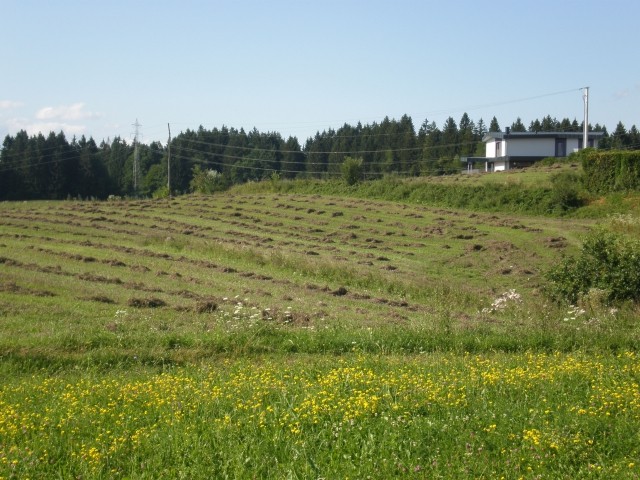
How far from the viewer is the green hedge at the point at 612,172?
40844 mm

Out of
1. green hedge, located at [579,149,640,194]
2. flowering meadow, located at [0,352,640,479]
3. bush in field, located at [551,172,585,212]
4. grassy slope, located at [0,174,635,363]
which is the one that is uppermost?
green hedge, located at [579,149,640,194]

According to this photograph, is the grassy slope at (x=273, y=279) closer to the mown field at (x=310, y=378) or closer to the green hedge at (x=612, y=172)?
the mown field at (x=310, y=378)

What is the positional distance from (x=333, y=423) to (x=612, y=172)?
39.0m

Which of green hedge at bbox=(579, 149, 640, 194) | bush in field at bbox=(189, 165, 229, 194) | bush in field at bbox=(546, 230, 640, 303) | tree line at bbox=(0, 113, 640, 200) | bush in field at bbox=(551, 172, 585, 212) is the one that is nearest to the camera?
bush in field at bbox=(546, 230, 640, 303)

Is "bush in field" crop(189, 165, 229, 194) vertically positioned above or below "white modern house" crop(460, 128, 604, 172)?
below

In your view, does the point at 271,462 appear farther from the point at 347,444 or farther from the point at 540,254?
the point at 540,254

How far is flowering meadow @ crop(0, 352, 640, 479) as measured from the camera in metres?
6.20

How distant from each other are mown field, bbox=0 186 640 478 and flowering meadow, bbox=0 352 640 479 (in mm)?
23

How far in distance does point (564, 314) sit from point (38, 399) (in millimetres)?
11297

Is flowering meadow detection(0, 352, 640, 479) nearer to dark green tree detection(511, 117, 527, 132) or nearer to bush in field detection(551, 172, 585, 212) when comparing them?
bush in field detection(551, 172, 585, 212)

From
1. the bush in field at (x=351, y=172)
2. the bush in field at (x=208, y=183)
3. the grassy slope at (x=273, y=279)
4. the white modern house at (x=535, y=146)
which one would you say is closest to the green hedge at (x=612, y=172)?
the grassy slope at (x=273, y=279)

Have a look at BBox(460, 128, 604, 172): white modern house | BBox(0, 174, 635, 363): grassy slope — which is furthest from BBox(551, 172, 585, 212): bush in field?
BBox(460, 128, 604, 172): white modern house

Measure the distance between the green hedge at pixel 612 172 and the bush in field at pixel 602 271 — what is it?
2363 centimetres

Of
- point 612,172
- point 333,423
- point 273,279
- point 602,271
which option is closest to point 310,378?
point 333,423
